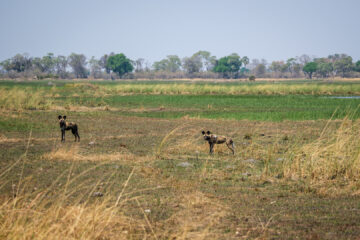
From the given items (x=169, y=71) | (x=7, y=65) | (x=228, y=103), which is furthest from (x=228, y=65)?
(x=228, y=103)

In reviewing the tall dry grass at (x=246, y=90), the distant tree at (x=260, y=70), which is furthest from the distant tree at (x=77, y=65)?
the tall dry grass at (x=246, y=90)

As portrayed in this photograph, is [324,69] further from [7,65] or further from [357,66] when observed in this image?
[7,65]

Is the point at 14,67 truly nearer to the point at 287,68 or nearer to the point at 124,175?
the point at 287,68

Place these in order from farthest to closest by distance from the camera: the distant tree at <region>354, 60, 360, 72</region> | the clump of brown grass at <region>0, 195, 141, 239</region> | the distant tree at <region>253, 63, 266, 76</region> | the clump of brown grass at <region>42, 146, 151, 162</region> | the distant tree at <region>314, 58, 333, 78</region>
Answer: the distant tree at <region>253, 63, 266, 76</region>
the distant tree at <region>354, 60, 360, 72</region>
the distant tree at <region>314, 58, 333, 78</region>
the clump of brown grass at <region>42, 146, 151, 162</region>
the clump of brown grass at <region>0, 195, 141, 239</region>

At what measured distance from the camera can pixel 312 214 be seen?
706 cm

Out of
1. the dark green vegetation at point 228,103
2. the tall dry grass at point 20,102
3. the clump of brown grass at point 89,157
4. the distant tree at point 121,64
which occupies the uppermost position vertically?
the distant tree at point 121,64

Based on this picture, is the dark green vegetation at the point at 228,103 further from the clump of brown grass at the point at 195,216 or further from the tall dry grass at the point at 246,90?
the clump of brown grass at the point at 195,216

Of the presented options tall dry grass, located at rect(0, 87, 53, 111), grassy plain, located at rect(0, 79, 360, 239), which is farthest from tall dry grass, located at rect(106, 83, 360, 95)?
grassy plain, located at rect(0, 79, 360, 239)

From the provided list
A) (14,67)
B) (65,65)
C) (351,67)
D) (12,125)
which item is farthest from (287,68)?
(12,125)

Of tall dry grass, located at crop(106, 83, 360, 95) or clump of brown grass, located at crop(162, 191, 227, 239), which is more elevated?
clump of brown grass, located at crop(162, 191, 227, 239)

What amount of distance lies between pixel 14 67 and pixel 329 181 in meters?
152

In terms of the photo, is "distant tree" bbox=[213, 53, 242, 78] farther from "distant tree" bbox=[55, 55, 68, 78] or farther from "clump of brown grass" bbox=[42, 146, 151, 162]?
"clump of brown grass" bbox=[42, 146, 151, 162]

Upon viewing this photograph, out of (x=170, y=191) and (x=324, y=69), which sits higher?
(x=170, y=191)

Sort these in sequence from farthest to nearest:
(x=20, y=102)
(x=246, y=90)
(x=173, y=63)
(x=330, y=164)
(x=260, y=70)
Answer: (x=173, y=63) < (x=260, y=70) < (x=246, y=90) < (x=20, y=102) < (x=330, y=164)
